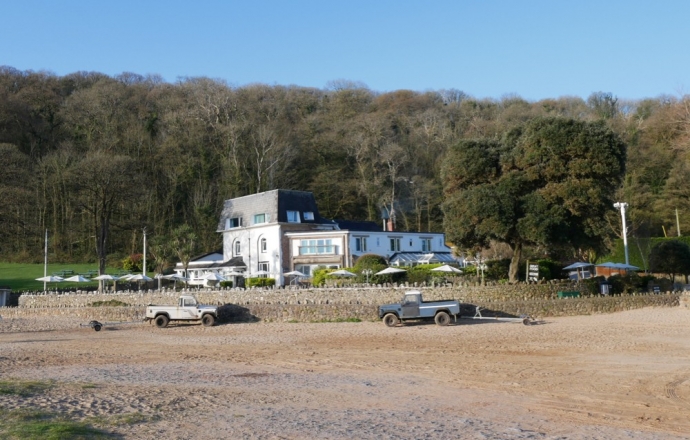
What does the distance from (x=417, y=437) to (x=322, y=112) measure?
8196cm

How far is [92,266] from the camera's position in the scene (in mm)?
63688

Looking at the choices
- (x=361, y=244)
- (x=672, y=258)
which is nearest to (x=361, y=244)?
(x=361, y=244)

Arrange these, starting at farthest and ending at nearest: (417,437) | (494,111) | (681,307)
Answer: (494,111)
(681,307)
(417,437)

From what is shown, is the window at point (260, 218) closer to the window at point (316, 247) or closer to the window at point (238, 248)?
the window at point (238, 248)

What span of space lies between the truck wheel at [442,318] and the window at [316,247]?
25901 mm

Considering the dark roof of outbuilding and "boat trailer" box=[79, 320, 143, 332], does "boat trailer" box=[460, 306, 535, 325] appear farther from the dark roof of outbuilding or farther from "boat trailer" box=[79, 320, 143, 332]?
the dark roof of outbuilding

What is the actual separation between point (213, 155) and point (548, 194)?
46229 millimetres

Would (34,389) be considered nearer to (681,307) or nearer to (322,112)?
(681,307)

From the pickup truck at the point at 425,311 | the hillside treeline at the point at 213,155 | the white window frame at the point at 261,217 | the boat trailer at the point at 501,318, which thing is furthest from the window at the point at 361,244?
the pickup truck at the point at 425,311

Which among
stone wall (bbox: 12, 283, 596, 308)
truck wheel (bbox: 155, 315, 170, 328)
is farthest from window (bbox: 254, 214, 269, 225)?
truck wheel (bbox: 155, 315, 170, 328)

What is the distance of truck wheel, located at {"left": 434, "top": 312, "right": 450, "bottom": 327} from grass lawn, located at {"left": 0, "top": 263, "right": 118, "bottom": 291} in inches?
1419

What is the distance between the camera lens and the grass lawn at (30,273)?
54.6m

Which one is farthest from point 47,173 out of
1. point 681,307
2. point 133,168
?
point 681,307

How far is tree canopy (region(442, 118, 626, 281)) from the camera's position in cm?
3506
